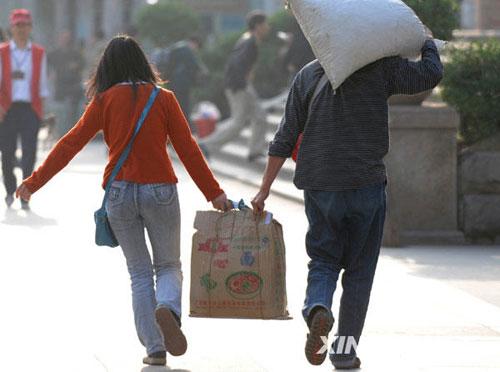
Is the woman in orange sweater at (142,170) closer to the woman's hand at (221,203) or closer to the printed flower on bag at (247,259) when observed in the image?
the woman's hand at (221,203)

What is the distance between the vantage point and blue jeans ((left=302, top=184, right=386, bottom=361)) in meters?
7.08

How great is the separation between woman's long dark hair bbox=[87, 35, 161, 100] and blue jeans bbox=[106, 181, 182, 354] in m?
0.47

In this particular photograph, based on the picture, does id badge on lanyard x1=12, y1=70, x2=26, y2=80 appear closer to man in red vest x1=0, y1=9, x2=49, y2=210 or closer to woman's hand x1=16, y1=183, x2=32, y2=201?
man in red vest x1=0, y1=9, x2=49, y2=210

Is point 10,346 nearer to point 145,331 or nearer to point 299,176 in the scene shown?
point 145,331

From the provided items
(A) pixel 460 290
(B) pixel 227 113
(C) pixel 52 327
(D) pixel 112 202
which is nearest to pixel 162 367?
(D) pixel 112 202

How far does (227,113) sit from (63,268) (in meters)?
17.1

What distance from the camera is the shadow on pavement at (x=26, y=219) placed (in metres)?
13.7

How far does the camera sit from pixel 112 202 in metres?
7.36

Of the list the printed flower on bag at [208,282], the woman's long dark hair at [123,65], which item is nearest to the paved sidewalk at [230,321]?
the printed flower on bag at [208,282]

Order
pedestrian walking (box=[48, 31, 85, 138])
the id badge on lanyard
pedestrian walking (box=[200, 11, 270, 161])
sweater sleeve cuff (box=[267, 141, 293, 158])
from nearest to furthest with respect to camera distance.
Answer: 1. sweater sleeve cuff (box=[267, 141, 293, 158])
2. the id badge on lanyard
3. pedestrian walking (box=[200, 11, 270, 161])
4. pedestrian walking (box=[48, 31, 85, 138])

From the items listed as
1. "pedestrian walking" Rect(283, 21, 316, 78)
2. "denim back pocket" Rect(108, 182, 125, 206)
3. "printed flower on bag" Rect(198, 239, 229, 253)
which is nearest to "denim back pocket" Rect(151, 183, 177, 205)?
"denim back pocket" Rect(108, 182, 125, 206)

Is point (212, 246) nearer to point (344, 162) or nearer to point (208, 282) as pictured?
point (208, 282)

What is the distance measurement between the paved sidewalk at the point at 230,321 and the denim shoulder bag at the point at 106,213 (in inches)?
22.5

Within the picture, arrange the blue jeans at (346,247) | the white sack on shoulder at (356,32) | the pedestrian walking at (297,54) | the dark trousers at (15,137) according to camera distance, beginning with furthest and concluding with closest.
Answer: the pedestrian walking at (297,54), the dark trousers at (15,137), the blue jeans at (346,247), the white sack on shoulder at (356,32)
